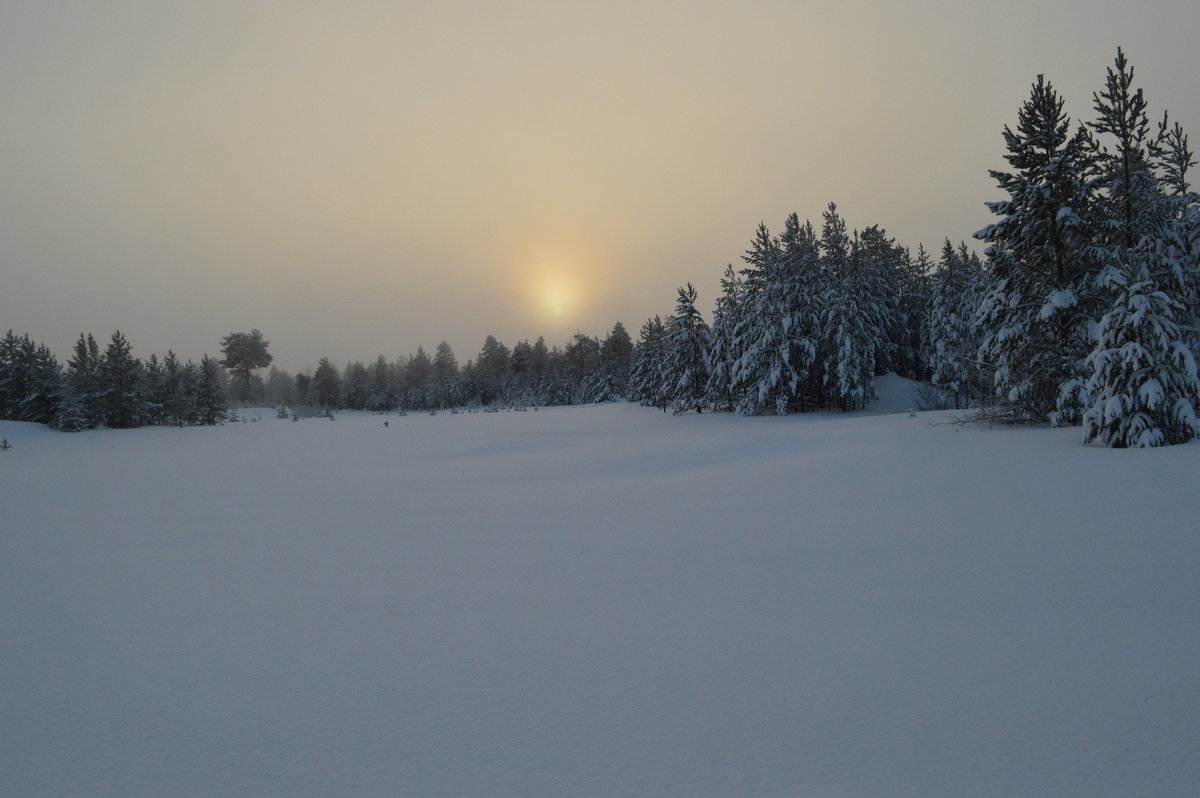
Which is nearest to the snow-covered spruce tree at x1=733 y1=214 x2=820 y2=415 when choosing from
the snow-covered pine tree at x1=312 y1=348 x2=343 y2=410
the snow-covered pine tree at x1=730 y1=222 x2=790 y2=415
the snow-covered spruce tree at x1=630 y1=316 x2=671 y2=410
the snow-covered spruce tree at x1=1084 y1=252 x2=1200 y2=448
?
the snow-covered pine tree at x1=730 y1=222 x2=790 y2=415

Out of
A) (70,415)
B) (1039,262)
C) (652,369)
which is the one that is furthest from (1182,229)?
(70,415)

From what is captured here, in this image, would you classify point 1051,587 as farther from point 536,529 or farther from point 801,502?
point 536,529

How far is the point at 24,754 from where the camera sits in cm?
294

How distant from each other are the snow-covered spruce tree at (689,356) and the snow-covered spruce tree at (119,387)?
2733cm

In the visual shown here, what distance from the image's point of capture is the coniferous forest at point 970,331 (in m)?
10.7

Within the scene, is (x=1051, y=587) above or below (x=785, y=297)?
below

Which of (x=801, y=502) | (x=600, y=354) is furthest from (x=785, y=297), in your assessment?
(x=600, y=354)

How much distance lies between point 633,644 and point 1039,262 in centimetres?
1708

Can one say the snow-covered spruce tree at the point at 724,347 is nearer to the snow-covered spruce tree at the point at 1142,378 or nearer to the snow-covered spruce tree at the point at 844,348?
the snow-covered spruce tree at the point at 844,348

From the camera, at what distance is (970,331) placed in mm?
17875

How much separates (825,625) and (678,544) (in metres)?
2.54

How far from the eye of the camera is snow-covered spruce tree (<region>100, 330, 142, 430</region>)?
1061 inches

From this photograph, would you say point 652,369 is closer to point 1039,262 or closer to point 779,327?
point 779,327

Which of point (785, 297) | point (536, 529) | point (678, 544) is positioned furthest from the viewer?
point (785, 297)
